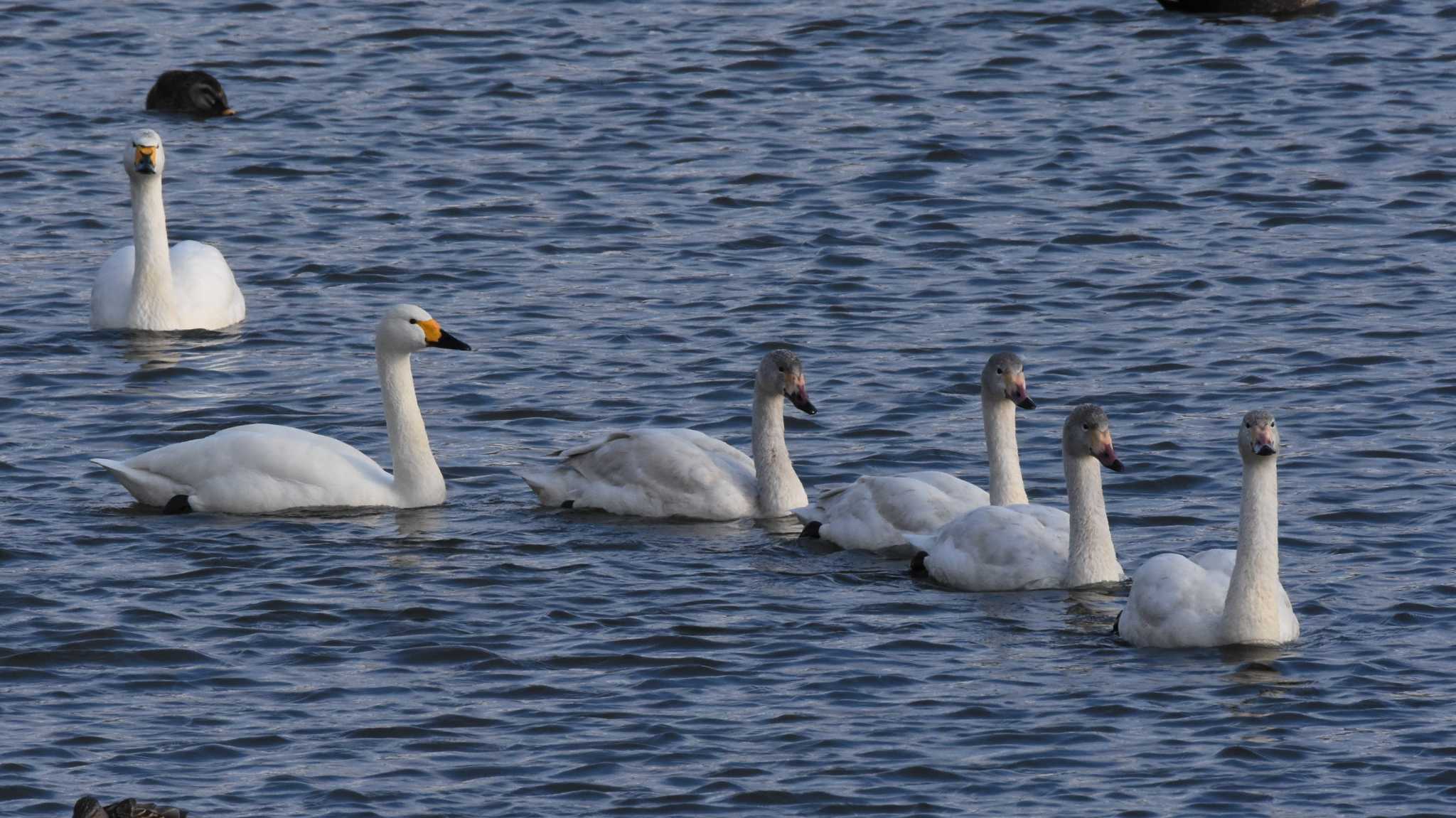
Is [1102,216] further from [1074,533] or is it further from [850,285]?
[1074,533]

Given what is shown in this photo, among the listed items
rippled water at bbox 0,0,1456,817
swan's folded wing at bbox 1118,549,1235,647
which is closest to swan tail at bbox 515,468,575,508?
rippled water at bbox 0,0,1456,817

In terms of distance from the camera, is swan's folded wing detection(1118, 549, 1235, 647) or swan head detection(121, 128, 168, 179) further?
swan head detection(121, 128, 168, 179)

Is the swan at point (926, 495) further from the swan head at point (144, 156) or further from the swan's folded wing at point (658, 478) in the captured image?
the swan head at point (144, 156)

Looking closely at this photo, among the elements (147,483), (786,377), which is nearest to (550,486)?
(786,377)

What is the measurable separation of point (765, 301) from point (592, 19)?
9.57 meters

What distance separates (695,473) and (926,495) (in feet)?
4.36

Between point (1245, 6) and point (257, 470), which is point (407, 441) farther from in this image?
point (1245, 6)

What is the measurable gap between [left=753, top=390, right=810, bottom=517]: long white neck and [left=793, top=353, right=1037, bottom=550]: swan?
0.24 metres

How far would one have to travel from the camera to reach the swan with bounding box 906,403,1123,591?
495 inches

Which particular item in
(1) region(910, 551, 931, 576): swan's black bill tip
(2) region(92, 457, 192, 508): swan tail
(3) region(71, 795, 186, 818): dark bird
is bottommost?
(1) region(910, 551, 931, 576): swan's black bill tip

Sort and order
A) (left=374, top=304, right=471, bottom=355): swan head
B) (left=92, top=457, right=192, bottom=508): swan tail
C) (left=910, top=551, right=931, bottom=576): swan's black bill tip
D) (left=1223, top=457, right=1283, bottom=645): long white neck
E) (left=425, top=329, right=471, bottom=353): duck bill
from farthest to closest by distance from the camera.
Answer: (left=374, top=304, right=471, bottom=355): swan head, (left=425, top=329, right=471, bottom=353): duck bill, (left=92, top=457, right=192, bottom=508): swan tail, (left=910, top=551, right=931, bottom=576): swan's black bill tip, (left=1223, top=457, right=1283, bottom=645): long white neck

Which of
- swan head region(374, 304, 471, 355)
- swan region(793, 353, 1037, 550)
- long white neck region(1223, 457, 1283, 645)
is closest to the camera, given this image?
long white neck region(1223, 457, 1283, 645)

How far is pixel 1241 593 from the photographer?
37.8ft

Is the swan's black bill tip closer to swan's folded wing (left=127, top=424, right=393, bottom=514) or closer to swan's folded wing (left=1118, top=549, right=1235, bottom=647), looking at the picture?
swan's folded wing (left=1118, top=549, right=1235, bottom=647)
